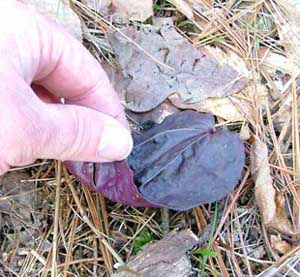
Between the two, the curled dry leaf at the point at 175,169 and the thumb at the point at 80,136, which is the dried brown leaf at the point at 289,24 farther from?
the thumb at the point at 80,136

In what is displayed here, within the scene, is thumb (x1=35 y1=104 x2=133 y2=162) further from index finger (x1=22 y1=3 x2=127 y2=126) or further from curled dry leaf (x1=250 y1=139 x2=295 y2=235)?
curled dry leaf (x1=250 y1=139 x2=295 y2=235)

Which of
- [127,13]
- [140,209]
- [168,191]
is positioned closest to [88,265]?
[140,209]

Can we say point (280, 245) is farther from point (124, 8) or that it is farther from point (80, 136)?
point (124, 8)

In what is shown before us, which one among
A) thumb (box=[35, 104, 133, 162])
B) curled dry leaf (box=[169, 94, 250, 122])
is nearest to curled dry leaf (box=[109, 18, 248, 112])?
curled dry leaf (box=[169, 94, 250, 122])

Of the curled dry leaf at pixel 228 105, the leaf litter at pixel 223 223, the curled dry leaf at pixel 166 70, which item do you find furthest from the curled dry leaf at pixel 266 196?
the curled dry leaf at pixel 166 70

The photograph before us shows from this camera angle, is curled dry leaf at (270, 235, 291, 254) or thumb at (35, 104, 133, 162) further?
curled dry leaf at (270, 235, 291, 254)

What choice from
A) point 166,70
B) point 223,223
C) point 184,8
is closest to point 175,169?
point 223,223
